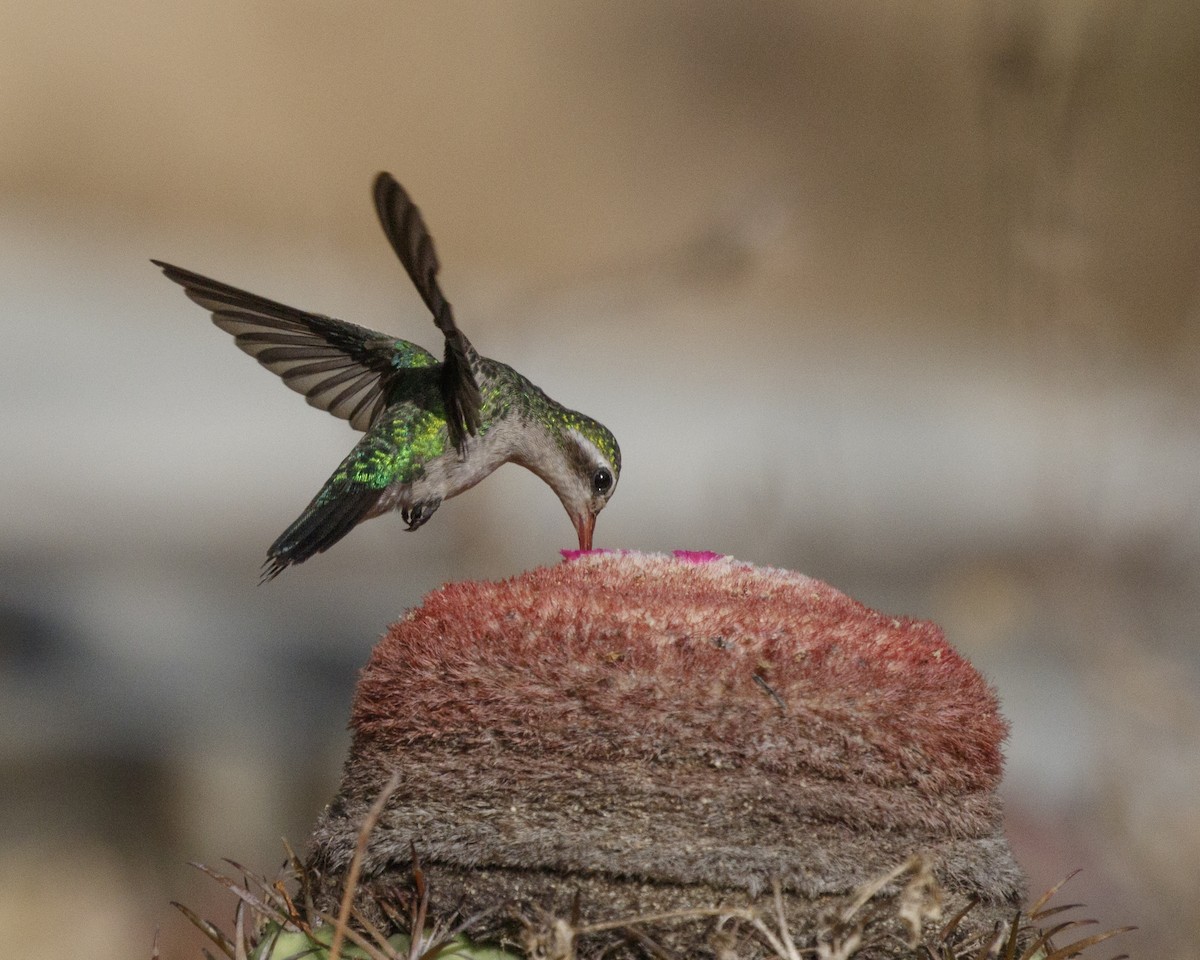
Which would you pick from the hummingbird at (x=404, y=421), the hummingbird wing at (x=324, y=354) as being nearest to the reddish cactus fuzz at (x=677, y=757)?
the hummingbird at (x=404, y=421)

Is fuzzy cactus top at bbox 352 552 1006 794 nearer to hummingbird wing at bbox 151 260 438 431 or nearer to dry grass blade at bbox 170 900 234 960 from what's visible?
dry grass blade at bbox 170 900 234 960

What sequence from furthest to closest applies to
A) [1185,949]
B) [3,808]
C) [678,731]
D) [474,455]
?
1. [3,808]
2. [1185,949]
3. [474,455]
4. [678,731]

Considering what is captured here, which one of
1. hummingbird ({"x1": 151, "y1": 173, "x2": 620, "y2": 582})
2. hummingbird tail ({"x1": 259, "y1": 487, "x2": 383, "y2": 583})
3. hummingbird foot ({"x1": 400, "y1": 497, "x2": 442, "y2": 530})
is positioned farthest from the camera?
hummingbird foot ({"x1": 400, "y1": 497, "x2": 442, "y2": 530})

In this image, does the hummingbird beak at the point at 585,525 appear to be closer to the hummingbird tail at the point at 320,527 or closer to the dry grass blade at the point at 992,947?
the hummingbird tail at the point at 320,527

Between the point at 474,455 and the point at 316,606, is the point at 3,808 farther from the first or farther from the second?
the point at 474,455

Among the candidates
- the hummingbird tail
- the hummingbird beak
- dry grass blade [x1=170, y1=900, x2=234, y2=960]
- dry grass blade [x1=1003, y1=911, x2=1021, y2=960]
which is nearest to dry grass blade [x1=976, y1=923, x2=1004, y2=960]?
dry grass blade [x1=1003, y1=911, x2=1021, y2=960]

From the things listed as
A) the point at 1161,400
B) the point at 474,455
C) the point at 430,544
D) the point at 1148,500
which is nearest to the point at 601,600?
the point at 474,455

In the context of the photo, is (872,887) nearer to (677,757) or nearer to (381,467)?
(677,757)
